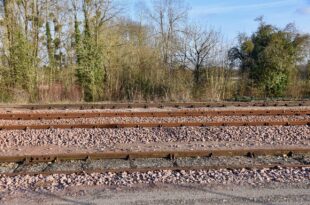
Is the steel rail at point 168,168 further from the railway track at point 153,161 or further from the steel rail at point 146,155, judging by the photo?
the steel rail at point 146,155

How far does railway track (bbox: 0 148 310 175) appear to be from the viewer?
27.3 feet

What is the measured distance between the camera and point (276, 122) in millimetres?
13227

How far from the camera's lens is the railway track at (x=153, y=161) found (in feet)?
27.3

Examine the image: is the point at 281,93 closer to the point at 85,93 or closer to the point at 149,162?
the point at 85,93

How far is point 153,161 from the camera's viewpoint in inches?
353

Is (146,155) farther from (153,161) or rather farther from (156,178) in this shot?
(156,178)

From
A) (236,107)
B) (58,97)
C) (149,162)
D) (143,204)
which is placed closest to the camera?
(143,204)

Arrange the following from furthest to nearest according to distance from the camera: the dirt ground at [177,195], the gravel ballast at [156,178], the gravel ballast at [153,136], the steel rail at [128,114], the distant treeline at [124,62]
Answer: the distant treeline at [124,62]
the steel rail at [128,114]
the gravel ballast at [153,136]
the gravel ballast at [156,178]
the dirt ground at [177,195]

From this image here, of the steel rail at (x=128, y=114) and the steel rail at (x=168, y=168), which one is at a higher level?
the steel rail at (x=128, y=114)

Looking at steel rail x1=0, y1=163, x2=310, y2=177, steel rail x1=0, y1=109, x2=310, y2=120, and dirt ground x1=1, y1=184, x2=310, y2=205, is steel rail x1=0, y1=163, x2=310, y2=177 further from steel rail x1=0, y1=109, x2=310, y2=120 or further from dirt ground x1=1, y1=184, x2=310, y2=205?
steel rail x1=0, y1=109, x2=310, y2=120

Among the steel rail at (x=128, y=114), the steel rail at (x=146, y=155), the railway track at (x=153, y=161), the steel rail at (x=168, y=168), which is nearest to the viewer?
the steel rail at (x=168, y=168)

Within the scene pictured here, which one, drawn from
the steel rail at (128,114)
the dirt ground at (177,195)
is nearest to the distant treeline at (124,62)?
the steel rail at (128,114)

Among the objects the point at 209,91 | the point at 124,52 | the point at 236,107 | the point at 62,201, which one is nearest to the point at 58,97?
the point at 124,52

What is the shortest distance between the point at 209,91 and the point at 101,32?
11.1 meters
